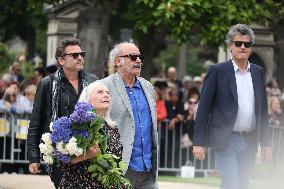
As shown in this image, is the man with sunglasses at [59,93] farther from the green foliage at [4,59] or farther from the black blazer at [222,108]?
the green foliage at [4,59]

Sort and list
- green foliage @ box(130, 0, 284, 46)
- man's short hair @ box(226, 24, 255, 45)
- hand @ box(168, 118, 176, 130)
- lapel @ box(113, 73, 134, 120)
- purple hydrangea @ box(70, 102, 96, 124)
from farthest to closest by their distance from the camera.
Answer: hand @ box(168, 118, 176, 130)
green foliage @ box(130, 0, 284, 46)
man's short hair @ box(226, 24, 255, 45)
lapel @ box(113, 73, 134, 120)
purple hydrangea @ box(70, 102, 96, 124)

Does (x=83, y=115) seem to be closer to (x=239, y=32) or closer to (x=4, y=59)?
(x=239, y=32)

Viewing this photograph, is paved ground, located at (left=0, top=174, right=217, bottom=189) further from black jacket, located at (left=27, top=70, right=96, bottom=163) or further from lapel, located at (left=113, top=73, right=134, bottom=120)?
lapel, located at (left=113, top=73, right=134, bottom=120)

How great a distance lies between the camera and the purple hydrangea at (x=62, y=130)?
8.16 meters

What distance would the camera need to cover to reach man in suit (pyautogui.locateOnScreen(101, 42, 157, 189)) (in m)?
9.12

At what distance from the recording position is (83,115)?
319 inches

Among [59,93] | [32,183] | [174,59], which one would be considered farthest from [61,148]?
[174,59]

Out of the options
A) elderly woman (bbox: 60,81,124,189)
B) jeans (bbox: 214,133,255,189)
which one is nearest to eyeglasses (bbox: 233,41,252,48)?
jeans (bbox: 214,133,255,189)

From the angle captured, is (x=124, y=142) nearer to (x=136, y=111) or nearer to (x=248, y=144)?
(x=136, y=111)

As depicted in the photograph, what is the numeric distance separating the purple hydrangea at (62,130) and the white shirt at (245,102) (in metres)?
2.38

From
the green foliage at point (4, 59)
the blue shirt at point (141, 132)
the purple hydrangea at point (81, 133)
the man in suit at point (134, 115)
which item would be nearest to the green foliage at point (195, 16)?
the man in suit at point (134, 115)

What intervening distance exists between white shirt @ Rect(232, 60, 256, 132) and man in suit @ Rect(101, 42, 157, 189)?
1087mm

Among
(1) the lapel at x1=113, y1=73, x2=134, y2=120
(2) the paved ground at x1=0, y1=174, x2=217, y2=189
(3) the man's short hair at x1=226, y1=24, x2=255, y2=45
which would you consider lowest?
Result: (2) the paved ground at x1=0, y1=174, x2=217, y2=189

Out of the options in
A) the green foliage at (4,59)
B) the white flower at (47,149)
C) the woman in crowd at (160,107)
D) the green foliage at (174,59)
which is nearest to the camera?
the white flower at (47,149)
